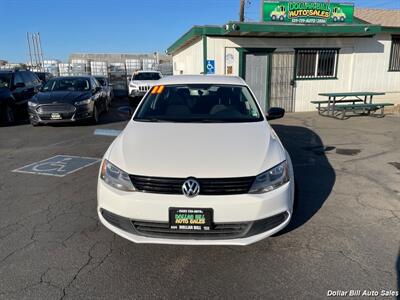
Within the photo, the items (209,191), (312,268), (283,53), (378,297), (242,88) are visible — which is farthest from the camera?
(283,53)

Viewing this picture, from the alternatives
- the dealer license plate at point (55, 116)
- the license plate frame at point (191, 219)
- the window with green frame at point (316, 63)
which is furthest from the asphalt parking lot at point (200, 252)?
the window with green frame at point (316, 63)

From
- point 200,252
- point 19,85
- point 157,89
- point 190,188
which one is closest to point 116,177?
point 190,188

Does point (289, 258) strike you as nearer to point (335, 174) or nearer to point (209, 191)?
point (209, 191)

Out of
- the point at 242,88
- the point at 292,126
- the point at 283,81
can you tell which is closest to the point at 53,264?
the point at 242,88

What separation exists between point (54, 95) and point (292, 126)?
7.33m

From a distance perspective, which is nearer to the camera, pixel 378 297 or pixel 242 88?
pixel 378 297

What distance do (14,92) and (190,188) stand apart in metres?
10.6

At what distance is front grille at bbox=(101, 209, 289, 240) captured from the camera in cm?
263

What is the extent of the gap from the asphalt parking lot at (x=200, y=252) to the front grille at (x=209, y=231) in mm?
345

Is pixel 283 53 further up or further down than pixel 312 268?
further up

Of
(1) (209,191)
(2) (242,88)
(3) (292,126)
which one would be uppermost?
(2) (242,88)

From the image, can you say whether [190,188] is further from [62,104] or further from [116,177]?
[62,104]

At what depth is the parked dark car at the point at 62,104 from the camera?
9312mm

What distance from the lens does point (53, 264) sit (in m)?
2.86
